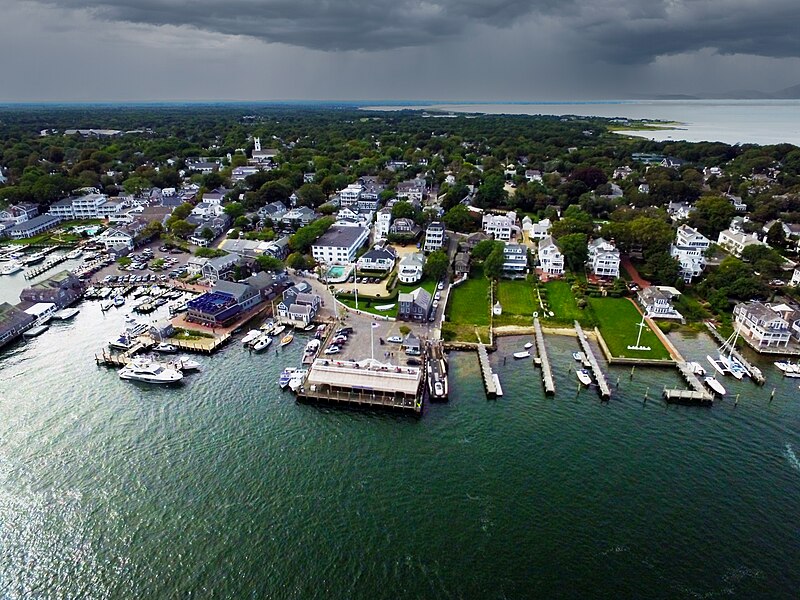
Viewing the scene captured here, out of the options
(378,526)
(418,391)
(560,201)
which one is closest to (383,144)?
(560,201)

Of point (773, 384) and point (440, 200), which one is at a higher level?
point (440, 200)

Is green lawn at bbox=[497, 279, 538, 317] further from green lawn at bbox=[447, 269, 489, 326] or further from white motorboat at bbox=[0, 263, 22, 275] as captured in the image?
white motorboat at bbox=[0, 263, 22, 275]

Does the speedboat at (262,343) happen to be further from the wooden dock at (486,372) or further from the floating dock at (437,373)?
the wooden dock at (486,372)

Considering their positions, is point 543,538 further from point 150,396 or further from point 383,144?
point 383,144

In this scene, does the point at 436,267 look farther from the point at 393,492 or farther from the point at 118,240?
the point at 118,240

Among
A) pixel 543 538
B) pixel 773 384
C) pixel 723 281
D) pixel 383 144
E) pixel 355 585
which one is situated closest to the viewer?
pixel 355 585

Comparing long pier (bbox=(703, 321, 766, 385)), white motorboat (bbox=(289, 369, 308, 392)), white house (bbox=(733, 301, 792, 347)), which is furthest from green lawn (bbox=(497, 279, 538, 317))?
white motorboat (bbox=(289, 369, 308, 392))
